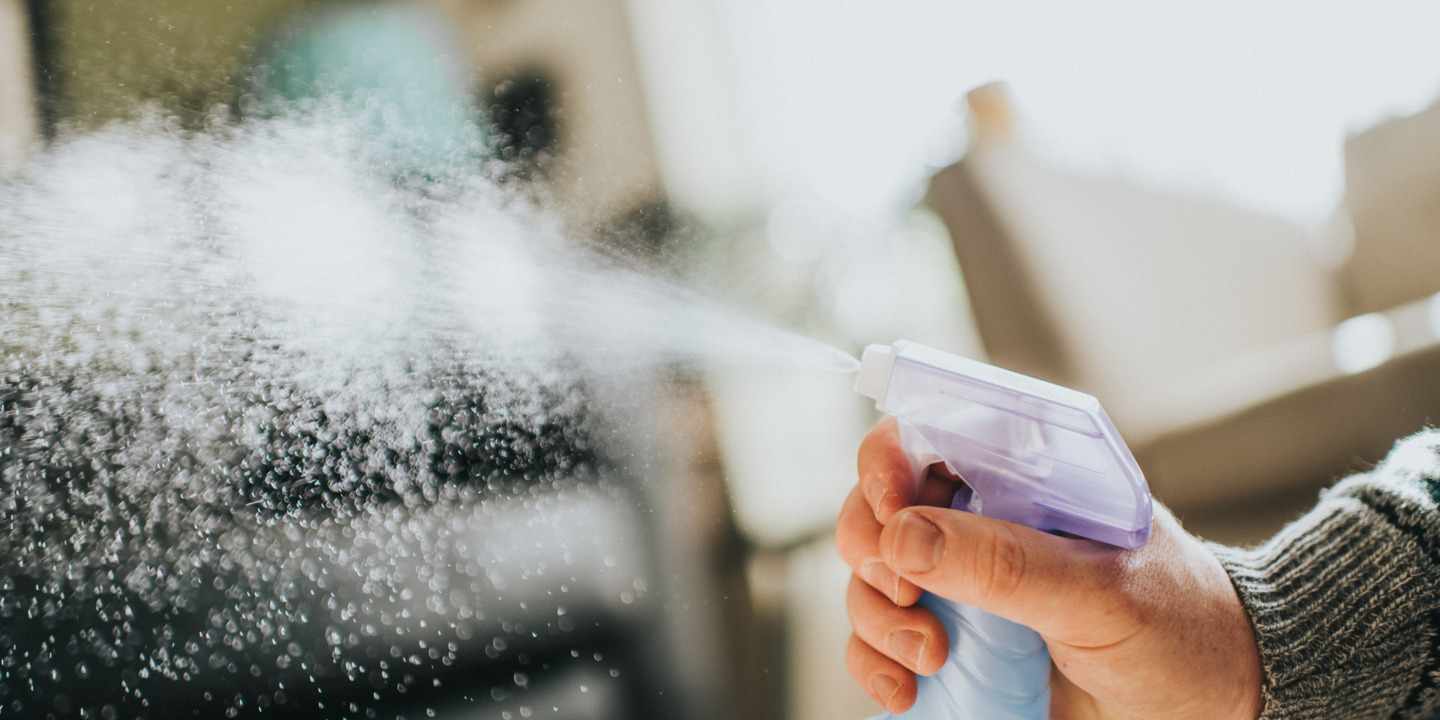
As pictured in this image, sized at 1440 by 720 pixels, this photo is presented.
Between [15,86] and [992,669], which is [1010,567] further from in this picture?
[15,86]

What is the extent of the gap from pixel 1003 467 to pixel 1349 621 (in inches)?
9.4

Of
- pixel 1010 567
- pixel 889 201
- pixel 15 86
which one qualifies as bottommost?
pixel 1010 567

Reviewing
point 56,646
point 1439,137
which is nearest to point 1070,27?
point 1439,137

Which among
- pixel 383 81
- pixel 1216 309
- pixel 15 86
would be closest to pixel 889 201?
pixel 1216 309

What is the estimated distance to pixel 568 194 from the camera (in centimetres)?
59

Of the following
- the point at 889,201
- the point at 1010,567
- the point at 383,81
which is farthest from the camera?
the point at 889,201

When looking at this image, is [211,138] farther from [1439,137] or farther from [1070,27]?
[1439,137]

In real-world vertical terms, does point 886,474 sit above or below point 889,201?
below

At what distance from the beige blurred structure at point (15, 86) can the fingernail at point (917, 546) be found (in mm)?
543

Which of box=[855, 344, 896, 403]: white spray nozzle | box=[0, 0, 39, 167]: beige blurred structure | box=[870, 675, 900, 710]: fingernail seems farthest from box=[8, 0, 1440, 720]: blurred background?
box=[855, 344, 896, 403]: white spray nozzle

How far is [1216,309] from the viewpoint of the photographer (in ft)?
2.71

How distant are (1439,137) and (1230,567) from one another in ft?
2.95

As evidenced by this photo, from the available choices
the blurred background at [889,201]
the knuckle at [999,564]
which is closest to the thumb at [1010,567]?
the knuckle at [999,564]

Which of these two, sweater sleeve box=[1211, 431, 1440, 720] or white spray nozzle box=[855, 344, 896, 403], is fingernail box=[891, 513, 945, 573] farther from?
sweater sleeve box=[1211, 431, 1440, 720]
